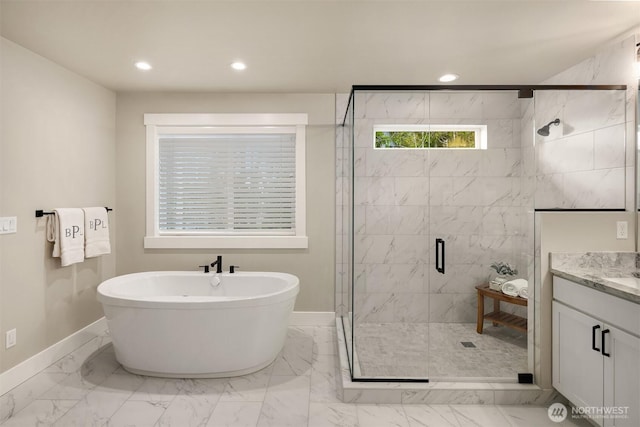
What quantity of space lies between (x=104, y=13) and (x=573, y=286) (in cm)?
326

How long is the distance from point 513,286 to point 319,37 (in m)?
2.15

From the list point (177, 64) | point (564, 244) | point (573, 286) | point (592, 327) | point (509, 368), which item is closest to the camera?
point (592, 327)

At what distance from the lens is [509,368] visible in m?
2.38

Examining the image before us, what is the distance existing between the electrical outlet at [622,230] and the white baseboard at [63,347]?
244 centimetres

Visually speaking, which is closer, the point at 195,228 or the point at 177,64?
the point at 177,64

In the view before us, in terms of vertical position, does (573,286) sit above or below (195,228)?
below

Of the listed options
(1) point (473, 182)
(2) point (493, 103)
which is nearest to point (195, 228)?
(1) point (473, 182)

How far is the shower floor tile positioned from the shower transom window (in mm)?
1220

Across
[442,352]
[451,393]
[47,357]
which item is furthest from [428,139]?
[47,357]

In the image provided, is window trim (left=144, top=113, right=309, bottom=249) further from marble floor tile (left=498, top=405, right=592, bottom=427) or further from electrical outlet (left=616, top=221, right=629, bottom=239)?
electrical outlet (left=616, top=221, right=629, bottom=239)

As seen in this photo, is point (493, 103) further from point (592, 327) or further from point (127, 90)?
point (127, 90)

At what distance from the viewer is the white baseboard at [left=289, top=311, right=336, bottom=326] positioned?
11.8 feet

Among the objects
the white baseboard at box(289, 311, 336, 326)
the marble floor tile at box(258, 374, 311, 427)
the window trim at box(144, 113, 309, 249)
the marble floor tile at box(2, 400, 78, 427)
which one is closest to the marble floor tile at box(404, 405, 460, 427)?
the marble floor tile at box(258, 374, 311, 427)

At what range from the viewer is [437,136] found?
7.38 feet
